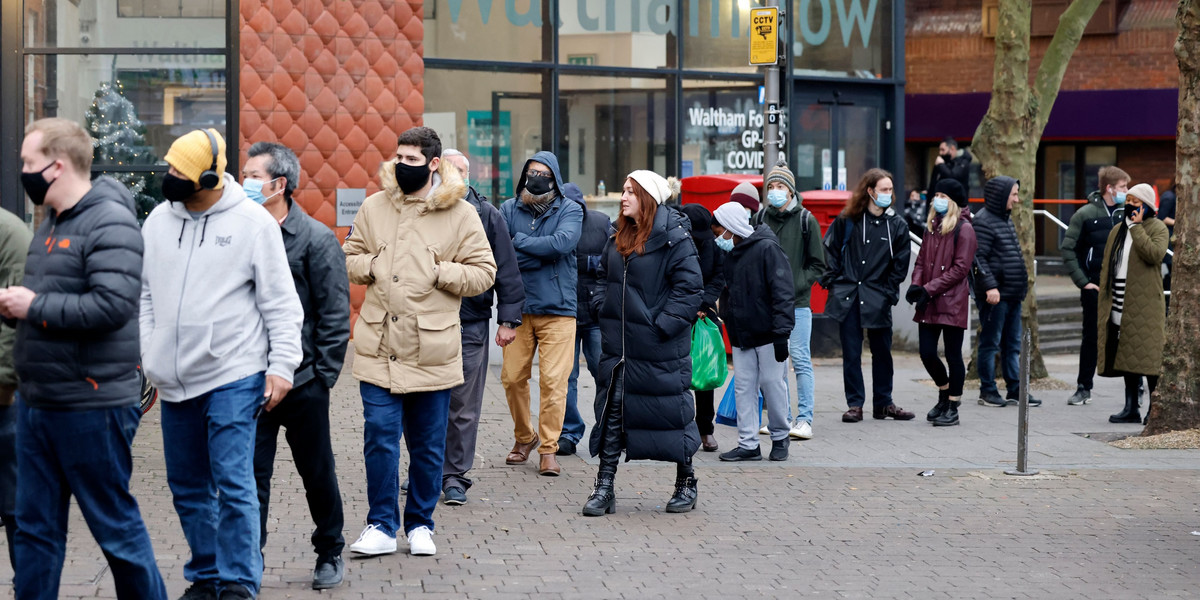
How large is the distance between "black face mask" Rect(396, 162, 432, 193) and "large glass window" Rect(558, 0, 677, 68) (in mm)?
9651

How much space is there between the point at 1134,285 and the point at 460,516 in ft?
20.2

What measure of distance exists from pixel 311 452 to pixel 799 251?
17.7 ft

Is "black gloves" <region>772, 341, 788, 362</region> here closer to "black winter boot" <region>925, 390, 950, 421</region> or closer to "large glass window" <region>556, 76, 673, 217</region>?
"black winter boot" <region>925, 390, 950, 421</region>

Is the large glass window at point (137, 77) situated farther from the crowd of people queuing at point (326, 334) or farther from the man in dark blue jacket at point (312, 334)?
the man in dark blue jacket at point (312, 334)

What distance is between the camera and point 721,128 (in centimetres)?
1695

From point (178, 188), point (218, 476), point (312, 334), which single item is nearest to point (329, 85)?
point (312, 334)

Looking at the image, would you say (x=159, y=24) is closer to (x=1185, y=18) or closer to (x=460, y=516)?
(x=460, y=516)

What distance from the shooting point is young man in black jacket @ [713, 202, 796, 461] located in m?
8.94

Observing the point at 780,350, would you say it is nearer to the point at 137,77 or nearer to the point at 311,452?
the point at 311,452

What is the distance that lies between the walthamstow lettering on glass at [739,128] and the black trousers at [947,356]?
6321mm

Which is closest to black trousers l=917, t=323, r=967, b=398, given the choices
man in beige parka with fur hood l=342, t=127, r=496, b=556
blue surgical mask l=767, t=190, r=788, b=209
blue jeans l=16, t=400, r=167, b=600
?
blue surgical mask l=767, t=190, r=788, b=209

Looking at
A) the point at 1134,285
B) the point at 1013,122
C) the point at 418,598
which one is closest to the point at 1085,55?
the point at 1013,122

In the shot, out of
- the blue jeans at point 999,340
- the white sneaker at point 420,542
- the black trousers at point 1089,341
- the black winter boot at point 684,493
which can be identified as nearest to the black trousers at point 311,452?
the white sneaker at point 420,542

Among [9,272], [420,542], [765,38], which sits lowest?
[420,542]
